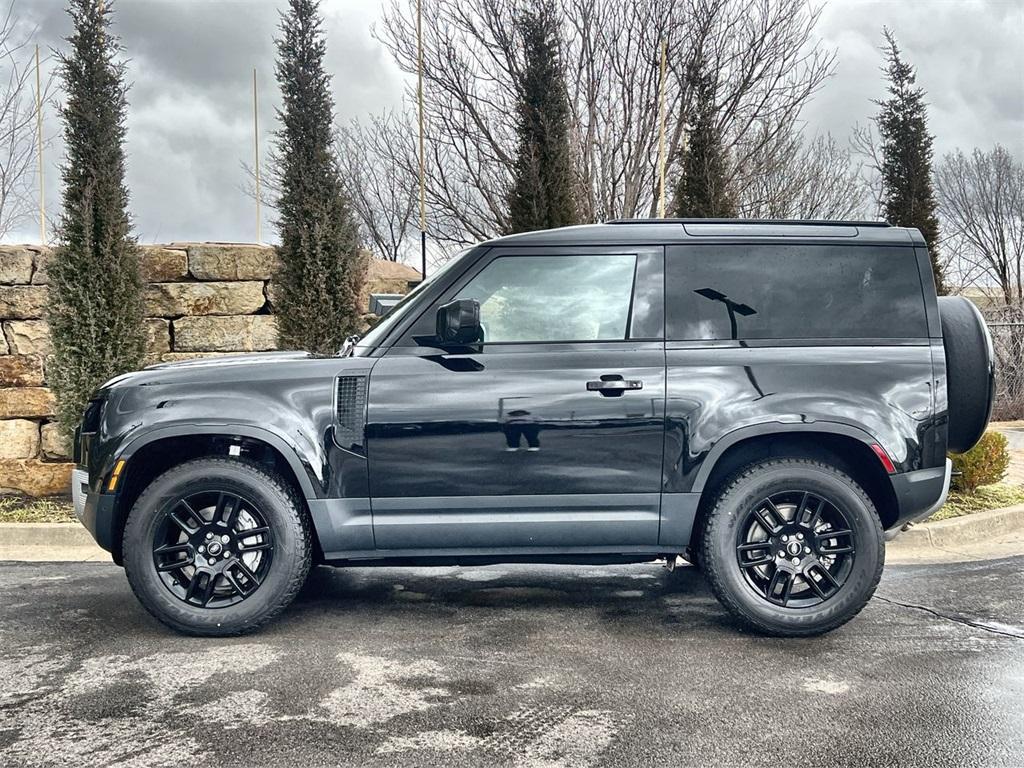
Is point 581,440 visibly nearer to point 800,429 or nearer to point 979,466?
point 800,429

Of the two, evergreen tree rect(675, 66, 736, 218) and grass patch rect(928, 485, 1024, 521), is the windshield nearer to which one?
grass patch rect(928, 485, 1024, 521)

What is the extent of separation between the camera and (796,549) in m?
4.32

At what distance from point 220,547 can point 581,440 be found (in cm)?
184

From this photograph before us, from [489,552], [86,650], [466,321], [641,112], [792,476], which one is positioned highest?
[641,112]

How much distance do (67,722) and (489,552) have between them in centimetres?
191

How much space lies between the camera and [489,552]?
4340mm

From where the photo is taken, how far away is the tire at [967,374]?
4.40 meters

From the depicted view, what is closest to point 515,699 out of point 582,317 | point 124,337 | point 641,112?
point 582,317

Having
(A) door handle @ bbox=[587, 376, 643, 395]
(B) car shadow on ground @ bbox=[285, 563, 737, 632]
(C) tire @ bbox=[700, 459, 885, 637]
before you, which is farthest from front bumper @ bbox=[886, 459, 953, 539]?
(A) door handle @ bbox=[587, 376, 643, 395]

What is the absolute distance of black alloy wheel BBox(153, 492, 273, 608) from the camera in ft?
14.2

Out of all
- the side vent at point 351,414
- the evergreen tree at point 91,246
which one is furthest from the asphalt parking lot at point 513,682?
the evergreen tree at point 91,246

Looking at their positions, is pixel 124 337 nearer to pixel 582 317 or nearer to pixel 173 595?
pixel 173 595

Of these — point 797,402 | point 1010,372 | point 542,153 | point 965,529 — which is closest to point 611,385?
point 797,402

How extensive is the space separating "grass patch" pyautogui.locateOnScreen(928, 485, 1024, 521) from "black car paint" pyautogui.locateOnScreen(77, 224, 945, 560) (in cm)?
318
